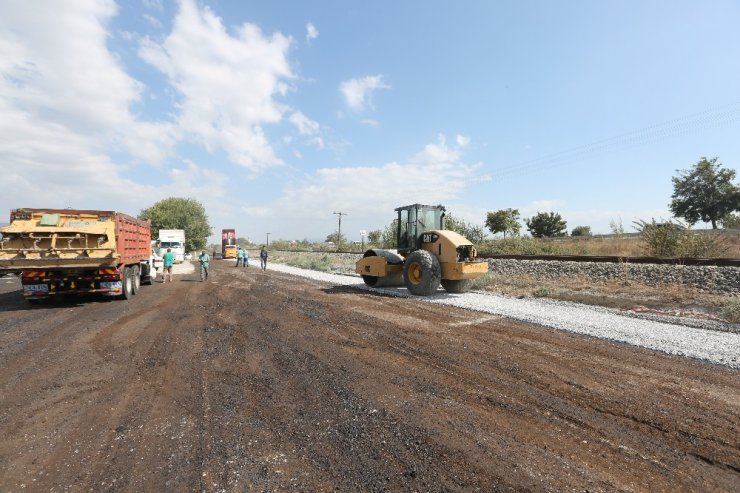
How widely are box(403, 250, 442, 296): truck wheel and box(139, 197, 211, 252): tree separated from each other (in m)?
54.3

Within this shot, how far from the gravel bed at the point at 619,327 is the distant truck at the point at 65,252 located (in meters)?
9.28

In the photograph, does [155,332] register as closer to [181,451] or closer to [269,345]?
[269,345]

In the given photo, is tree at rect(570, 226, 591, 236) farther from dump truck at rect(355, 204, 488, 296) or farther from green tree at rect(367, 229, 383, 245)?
dump truck at rect(355, 204, 488, 296)

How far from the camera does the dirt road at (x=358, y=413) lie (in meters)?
2.80

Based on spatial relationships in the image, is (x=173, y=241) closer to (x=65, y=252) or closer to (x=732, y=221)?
(x=65, y=252)

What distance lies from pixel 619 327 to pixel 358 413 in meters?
6.46

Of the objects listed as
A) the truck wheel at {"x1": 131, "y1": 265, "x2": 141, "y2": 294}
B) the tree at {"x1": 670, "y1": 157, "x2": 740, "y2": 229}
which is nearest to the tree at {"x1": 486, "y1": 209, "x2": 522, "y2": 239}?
the tree at {"x1": 670, "y1": 157, "x2": 740, "y2": 229}

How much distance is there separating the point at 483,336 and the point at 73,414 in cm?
595

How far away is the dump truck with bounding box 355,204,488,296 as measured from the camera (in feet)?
37.4

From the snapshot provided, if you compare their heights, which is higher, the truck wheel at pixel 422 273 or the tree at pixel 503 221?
the tree at pixel 503 221

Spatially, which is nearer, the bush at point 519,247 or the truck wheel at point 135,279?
the truck wheel at point 135,279

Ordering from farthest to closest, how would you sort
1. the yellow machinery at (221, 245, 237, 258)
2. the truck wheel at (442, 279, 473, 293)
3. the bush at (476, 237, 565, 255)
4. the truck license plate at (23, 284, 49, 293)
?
the yellow machinery at (221, 245, 237, 258) < the bush at (476, 237, 565, 255) < the truck wheel at (442, 279, 473, 293) < the truck license plate at (23, 284, 49, 293)

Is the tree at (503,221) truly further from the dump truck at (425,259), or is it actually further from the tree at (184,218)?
the tree at (184,218)

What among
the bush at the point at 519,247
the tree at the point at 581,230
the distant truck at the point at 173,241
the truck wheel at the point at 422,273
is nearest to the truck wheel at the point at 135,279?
the truck wheel at the point at 422,273
